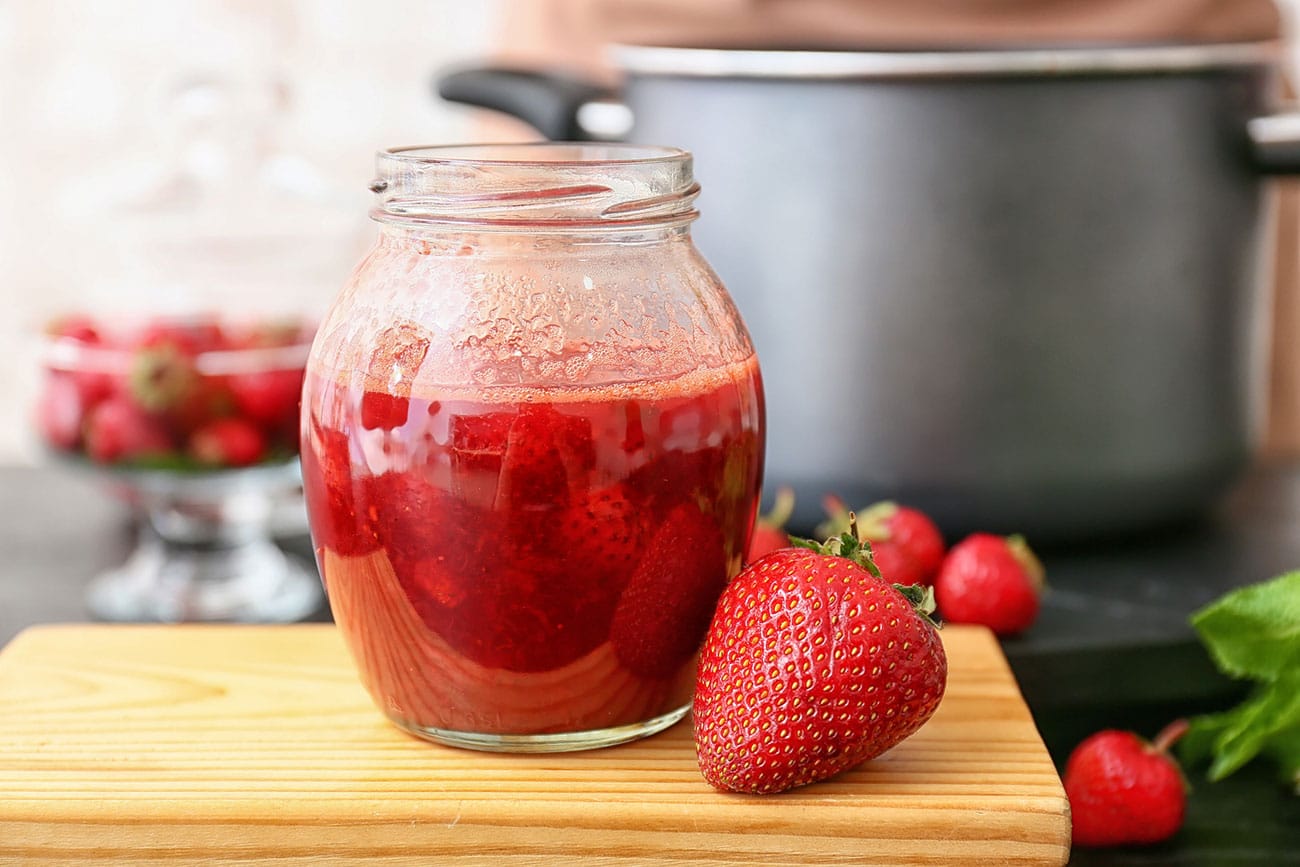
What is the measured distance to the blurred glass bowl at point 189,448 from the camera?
114 centimetres

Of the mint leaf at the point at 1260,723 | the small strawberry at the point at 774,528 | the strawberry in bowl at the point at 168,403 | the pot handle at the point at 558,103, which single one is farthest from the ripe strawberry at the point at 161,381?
the mint leaf at the point at 1260,723

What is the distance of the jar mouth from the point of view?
23.7 inches

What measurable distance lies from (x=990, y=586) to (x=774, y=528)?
13 cm

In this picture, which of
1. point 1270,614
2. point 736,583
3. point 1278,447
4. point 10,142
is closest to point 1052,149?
point 1270,614

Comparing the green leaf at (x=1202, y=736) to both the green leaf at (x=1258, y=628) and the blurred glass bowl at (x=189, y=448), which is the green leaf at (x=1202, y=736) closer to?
the green leaf at (x=1258, y=628)

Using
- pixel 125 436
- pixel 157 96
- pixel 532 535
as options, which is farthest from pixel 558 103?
pixel 157 96

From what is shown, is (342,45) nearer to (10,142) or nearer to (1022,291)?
(10,142)

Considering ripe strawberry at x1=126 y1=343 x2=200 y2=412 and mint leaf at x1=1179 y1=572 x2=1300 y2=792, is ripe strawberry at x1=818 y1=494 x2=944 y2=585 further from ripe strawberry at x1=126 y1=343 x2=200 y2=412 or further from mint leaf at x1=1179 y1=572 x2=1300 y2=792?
ripe strawberry at x1=126 y1=343 x2=200 y2=412

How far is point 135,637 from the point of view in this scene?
798mm

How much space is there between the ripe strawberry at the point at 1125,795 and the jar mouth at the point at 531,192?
0.37 metres

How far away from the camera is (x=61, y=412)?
117 centimetres

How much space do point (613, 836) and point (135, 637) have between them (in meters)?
0.33

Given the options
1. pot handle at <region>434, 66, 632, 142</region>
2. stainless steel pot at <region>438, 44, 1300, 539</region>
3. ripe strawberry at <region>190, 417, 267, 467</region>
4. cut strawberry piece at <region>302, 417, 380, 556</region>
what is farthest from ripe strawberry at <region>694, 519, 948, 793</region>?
ripe strawberry at <region>190, 417, 267, 467</region>

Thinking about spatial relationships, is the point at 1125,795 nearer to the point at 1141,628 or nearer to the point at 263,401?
the point at 1141,628
